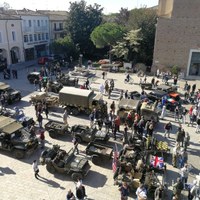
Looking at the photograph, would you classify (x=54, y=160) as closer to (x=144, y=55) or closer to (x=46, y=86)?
(x=46, y=86)

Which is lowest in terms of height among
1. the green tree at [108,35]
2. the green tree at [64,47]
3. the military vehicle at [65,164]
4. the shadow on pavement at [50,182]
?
the shadow on pavement at [50,182]

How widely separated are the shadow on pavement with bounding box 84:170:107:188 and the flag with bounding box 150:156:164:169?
284 centimetres

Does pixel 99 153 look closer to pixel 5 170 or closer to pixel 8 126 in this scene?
pixel 5 170

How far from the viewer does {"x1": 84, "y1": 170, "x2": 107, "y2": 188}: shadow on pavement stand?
44.1 feet

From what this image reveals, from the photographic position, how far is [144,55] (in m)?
41.0

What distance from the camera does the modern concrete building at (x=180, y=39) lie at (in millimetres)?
34344

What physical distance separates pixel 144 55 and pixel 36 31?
23031mm

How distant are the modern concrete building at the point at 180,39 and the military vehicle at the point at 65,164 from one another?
2713 centimetres

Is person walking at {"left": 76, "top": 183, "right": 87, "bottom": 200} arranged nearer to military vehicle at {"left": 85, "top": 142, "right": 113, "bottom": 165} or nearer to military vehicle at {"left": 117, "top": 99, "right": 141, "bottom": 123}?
military vehicle at {"left": 85, "top": 142, "right": 113, "bottom": 165}

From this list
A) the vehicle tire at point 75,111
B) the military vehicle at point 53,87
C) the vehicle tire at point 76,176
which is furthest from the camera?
the military vehicle at point 53,87

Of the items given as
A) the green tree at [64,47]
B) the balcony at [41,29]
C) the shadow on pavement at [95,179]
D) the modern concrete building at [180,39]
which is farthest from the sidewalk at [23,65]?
the shadow on pavement at [95,179]

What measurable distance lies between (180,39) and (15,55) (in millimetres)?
29691

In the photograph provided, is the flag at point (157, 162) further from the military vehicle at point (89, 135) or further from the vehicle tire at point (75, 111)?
the vehicle tire at point (75, 111)

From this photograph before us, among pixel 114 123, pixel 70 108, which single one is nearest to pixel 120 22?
pixel 70 108
